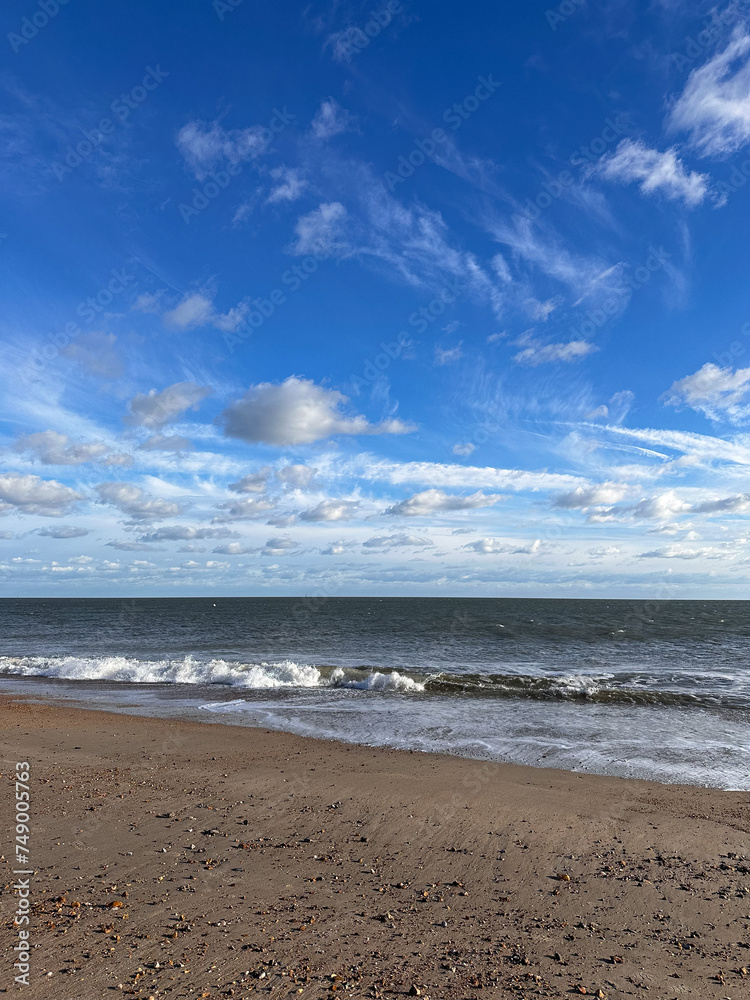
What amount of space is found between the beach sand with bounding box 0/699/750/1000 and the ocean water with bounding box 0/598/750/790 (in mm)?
3310

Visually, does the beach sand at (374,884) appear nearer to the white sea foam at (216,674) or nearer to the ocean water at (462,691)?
the ocean water at (462,691)

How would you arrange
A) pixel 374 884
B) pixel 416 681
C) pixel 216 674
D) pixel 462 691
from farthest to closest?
pixel 216 674, pixel 416 681, pixel 462 691, pixel 374 884

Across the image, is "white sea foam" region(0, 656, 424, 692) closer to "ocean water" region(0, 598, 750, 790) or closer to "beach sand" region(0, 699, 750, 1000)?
"ocean water" region(0, 598, 750, 790)

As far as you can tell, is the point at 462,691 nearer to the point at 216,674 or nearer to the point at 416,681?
the point at 416,681

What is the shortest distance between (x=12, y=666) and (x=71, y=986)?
30.5 metres

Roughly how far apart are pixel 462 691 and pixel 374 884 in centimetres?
1726

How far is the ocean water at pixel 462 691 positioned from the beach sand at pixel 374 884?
10.9 ft

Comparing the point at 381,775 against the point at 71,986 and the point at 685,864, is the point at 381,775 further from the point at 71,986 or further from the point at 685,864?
the point at 71,986

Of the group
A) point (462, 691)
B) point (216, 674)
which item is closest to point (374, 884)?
point (462, 691)

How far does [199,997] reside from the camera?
4434mm

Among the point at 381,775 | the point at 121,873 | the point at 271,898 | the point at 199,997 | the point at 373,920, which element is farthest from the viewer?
the point at 381,775

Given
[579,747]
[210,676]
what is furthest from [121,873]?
[210,676]

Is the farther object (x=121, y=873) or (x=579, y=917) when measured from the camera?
(x=121, y=873)

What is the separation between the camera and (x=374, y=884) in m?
6.40
